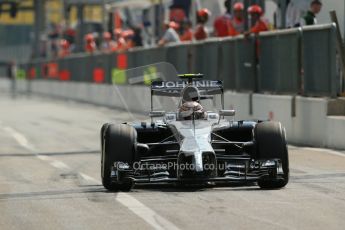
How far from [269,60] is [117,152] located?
9845mm

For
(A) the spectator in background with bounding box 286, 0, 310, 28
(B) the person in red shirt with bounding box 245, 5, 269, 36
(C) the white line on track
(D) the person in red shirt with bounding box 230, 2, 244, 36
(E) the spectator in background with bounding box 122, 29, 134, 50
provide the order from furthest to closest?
1. (E) the spectator in background with bounding box 122, 29, 134, 50
2. (D) the person in red shirt with bounding box 230, 2, 244, 36
3. (A) the spectator in background with bounding box 286, 0, 310, 28
4. (B) the person in red shirt with bounding box 245, 5, 269, 36
5. (C) the white line on track

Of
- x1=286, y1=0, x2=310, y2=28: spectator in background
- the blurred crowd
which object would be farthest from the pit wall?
x1=286, y1=0, x2=310, y2=28: spectator in background

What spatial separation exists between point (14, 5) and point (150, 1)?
2500 centimetres

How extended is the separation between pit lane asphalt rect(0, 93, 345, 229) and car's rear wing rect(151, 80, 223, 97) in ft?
4.28

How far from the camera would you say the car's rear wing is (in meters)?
12.9

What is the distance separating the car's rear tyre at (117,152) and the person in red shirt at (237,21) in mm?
11768

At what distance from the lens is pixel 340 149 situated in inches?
680

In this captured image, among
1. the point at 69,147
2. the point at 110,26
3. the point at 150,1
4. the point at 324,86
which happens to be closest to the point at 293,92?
the point at 324,86

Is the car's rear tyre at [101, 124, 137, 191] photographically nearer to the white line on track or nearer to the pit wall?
the white line on track

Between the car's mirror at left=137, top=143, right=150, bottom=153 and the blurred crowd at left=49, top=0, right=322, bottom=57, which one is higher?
the blurred crowd at left=49, top=0, right=322, bottom=57

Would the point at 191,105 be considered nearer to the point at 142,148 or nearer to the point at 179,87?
the point at 179,87

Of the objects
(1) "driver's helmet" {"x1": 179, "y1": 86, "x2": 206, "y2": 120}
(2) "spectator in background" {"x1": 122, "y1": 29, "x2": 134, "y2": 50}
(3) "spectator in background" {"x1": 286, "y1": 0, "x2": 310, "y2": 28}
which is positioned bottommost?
(1) "driver's helmet" {"x1": 179, "y1": 86, "x2": 206, "y2": 120}

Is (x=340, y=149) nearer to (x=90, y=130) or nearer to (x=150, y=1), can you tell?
(x=90, y=130)

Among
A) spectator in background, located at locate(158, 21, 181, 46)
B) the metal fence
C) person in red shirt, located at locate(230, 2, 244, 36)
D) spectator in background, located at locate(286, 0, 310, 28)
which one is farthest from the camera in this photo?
spectator in background, located at locate(158, 21, 181, 46)
